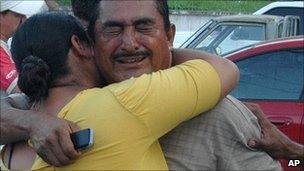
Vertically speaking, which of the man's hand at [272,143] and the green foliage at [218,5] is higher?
the man's hand at [272,143]

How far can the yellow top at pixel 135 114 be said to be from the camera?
1788mm

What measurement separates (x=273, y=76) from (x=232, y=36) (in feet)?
7.53

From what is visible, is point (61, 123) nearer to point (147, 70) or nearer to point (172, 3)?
point (147, 70)

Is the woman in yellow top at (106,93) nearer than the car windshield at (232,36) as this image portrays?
Yes

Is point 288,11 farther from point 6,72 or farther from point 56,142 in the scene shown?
point 56,142

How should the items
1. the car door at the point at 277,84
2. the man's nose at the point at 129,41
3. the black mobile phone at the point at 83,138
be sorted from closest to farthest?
the black mobile phone at the point at 83,138 → the man's nose at the point at 129,41 → the car door at the point at 277,84

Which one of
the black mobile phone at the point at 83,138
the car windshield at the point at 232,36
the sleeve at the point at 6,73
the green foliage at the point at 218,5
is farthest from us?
the green foliage at the point at 218,5

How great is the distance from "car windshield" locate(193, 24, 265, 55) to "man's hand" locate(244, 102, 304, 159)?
5.55 metres

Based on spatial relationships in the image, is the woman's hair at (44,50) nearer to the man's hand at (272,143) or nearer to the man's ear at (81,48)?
the man's ear at (81,48)

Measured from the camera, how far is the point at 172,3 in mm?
16719

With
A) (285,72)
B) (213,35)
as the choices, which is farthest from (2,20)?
(213,35)

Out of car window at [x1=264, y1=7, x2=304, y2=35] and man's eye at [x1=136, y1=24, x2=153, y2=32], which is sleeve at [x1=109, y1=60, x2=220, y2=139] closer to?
man's eye at [x1=136, y1=24, x2=153, y2=32]

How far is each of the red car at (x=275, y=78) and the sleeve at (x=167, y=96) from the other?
139 inches

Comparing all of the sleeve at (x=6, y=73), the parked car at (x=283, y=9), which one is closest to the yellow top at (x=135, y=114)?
the sleeve at (x=6, y=73)
